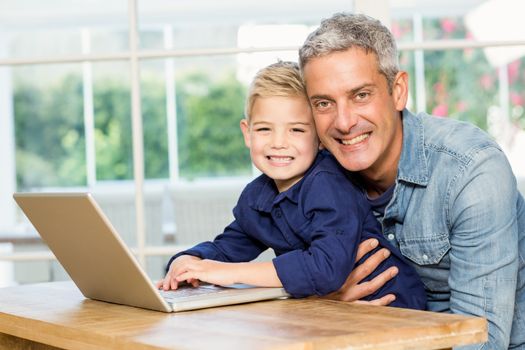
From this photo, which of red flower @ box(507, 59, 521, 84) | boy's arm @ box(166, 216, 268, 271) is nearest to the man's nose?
boy's arm @ box(166, 216, 268, 271)

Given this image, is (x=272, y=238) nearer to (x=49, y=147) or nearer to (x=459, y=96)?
(x=459, y=96)

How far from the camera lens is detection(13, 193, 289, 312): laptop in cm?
149

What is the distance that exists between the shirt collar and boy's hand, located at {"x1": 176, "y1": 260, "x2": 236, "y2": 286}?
426 millimetres

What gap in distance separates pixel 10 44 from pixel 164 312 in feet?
36.0

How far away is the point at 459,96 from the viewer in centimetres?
1097

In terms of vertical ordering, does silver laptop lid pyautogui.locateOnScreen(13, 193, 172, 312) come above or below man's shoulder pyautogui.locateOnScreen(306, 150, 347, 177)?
below

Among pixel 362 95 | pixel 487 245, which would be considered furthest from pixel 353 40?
pixel 487 245

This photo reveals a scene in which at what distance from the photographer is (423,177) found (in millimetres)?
1850

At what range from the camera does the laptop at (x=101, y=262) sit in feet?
4.88

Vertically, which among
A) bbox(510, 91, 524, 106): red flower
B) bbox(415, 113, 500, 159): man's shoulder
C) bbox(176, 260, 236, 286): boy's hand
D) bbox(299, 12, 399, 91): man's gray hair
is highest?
bbox(510, 91, 524, 106): red flower

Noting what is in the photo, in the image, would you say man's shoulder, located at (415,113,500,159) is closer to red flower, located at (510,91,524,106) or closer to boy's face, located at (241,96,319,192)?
boy's face, located at (241,96,319,192)

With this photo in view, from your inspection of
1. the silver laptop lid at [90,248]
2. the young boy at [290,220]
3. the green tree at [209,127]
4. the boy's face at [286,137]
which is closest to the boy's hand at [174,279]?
the young boy at [290,220]

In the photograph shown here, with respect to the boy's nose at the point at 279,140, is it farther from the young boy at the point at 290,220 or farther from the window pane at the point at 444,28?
→ the window pane at the point at 444,28

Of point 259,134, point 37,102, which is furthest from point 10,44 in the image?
point 259,134
